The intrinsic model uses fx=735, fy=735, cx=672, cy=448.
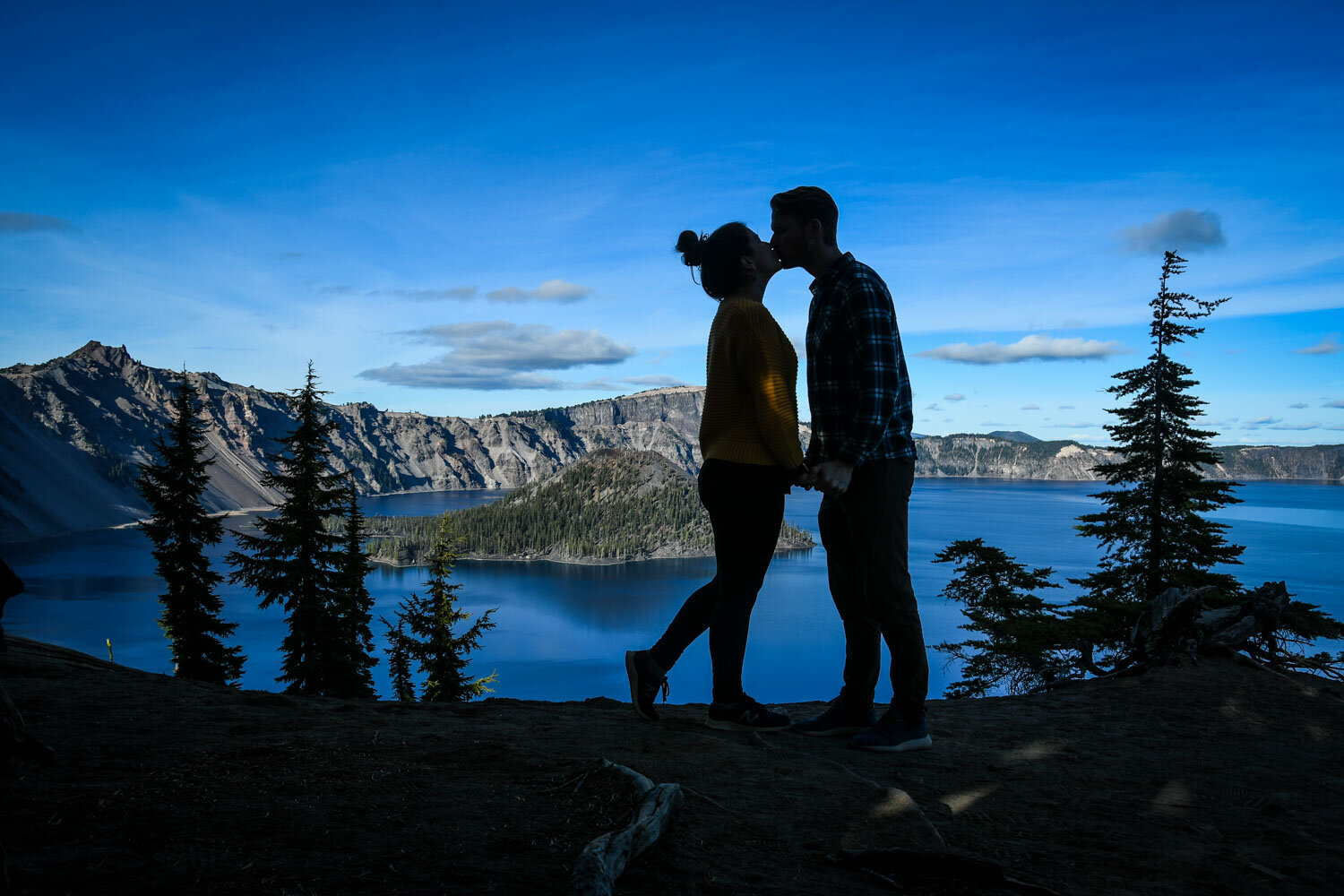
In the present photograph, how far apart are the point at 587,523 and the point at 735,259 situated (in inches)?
6475

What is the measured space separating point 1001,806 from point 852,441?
1648 mm

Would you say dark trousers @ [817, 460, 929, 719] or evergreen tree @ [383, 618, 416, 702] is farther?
evergreen tree @ [383, 618, 416, 702]

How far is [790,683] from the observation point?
6066 cm

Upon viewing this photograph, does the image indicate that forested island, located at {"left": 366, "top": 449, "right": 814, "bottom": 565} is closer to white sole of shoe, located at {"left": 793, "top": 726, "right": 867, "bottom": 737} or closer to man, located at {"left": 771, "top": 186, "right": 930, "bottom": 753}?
white sole of shoe, located at {"left": 793, "top": 726, "right": 867, "bottom": 737}

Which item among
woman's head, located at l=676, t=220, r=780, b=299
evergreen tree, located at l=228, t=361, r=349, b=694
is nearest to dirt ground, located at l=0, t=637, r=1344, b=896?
woman's head, located at l=676, t=220, r=780, b=299

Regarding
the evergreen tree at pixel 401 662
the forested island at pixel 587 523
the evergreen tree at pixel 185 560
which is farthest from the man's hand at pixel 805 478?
the forested island at pixel 587 523

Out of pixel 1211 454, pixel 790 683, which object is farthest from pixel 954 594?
pixel 790 683

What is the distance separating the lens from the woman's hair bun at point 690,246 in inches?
160

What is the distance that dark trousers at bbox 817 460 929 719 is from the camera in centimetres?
368

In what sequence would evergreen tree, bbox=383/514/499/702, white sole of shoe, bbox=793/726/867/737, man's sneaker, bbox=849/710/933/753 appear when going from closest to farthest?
man's sneaker, bbox=849/710/933/753 < white sole of shoe, bbox=793/726/867/737 < evergreen tree, bbox=383/514/499/702

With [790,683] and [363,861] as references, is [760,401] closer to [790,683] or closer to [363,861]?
[363,861]

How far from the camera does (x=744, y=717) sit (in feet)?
13.8

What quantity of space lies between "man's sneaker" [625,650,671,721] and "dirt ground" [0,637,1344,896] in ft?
0.30

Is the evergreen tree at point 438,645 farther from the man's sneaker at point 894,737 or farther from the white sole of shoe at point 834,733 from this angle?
the man's sneaker at point 894,737
